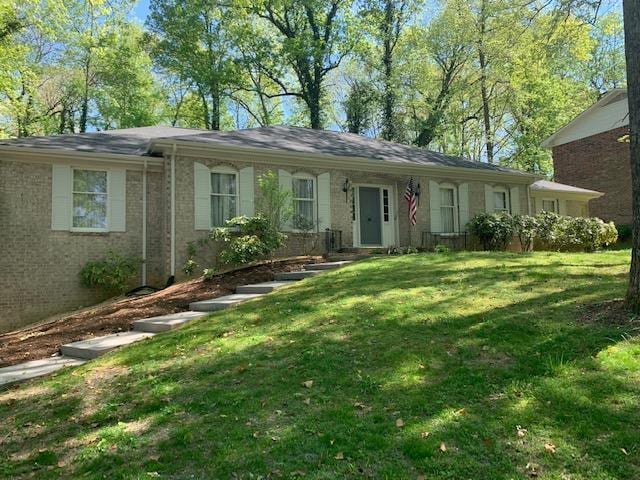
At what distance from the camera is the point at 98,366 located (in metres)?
5.82

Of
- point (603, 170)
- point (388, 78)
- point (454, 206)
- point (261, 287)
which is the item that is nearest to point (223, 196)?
point (261, 287)

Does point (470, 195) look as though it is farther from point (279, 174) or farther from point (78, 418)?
point (78, 418)

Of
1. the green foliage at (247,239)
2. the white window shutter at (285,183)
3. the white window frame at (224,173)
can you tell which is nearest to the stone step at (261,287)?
the green foliage at (247,239)

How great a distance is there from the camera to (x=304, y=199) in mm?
13875

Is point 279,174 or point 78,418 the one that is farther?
point 279,174

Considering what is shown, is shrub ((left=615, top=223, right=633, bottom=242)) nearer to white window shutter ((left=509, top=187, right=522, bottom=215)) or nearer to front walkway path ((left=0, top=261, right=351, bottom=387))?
white window shutter ((left=509, top=187, right=522, bottom=215))

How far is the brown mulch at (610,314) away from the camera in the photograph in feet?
16.9

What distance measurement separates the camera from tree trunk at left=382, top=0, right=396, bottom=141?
2623 centimetres

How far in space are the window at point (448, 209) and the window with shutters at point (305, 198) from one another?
4460 mm

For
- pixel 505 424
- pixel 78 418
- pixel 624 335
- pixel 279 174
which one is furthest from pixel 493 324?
pixel 279 174

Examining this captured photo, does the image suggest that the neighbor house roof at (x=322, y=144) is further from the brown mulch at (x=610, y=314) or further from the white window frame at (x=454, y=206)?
the brown mulch at (x=610, y=314)

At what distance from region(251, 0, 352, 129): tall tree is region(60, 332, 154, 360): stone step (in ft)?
67.3

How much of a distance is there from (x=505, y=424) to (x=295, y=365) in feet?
6.75

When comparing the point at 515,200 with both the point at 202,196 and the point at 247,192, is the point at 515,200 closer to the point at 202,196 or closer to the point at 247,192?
the point at 247,192
